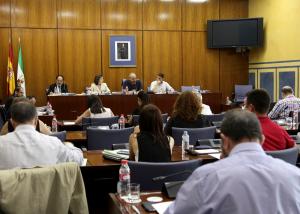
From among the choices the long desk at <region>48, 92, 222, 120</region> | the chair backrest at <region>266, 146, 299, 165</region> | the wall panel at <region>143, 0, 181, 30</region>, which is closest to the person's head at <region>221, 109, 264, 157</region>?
the chair backrest at <region>266, 146, 299, 165</region>

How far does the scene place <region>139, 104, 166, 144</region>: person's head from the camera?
3276 millimetres

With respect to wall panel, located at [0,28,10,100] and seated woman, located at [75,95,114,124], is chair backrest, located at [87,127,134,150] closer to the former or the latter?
seated woman, located at [75,95,114,124]

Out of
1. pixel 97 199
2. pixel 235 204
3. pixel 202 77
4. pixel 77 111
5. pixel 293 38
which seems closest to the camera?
pixel 235 204

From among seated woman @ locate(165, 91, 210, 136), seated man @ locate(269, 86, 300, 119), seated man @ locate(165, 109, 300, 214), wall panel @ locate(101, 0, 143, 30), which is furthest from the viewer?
wall panel @ locate(101, 0, 143, 30)

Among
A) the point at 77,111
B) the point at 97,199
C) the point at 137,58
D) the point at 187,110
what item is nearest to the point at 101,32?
the point at 137,58

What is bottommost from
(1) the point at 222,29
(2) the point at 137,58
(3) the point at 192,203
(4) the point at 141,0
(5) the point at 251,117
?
(3) the point at 192,203

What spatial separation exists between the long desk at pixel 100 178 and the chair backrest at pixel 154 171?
71 cm

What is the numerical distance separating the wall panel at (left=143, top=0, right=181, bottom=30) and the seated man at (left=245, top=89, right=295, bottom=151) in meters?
8.64

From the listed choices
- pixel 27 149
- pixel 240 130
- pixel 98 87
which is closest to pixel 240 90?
pixel 98 87

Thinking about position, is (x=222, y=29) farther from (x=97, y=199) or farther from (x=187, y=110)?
(x=97, y=199)

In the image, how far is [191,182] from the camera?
61.7 inches

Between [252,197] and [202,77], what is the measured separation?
10920 mm

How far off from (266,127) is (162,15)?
895cm

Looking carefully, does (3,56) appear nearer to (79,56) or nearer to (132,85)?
(79,56)
